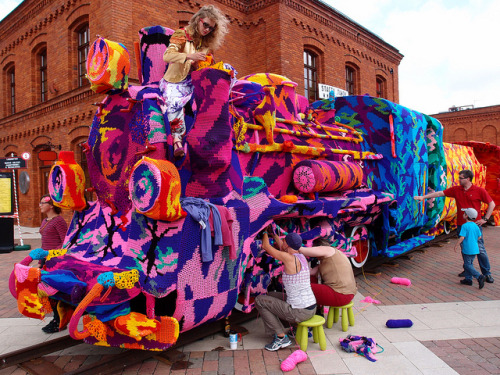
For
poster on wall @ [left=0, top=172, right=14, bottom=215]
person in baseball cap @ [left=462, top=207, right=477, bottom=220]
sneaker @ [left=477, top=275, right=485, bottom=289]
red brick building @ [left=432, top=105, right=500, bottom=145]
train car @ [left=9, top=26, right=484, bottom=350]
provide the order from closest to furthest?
1. train car @ [left=9, top=26, right=484, bottom=350]
2. sneaker @ [left=477, top=275, right=485, bottom=289]
3. person in baseball cap @ [left=462, top=207, right=477, bottom=220]
4. poster on wall @ [left=0, top=172, right=14, bottom=215]
5. red brick building @ [left=432, top=105, right=500, bottom=145]

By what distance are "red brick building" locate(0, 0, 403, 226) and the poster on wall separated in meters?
1.83

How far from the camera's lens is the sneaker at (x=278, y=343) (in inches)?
151

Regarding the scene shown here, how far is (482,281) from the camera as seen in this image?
592 centimetres

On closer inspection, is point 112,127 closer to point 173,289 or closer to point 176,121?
point 176,121

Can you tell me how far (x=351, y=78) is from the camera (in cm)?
1825

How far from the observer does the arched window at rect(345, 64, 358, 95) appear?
1795cm

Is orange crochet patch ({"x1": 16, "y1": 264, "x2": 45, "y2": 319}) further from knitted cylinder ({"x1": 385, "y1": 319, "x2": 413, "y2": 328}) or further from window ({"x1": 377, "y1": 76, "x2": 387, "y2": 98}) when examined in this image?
window ({"x1": 377, "y1": 76, "x2": 387, "y2": 98})

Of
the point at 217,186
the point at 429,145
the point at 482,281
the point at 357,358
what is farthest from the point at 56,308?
the point at 429,145

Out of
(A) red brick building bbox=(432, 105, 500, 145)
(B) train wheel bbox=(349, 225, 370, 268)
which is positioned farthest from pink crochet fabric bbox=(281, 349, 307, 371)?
(A) red brick building bbox=(432, 105, 500, 145)

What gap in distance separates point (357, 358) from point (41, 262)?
2996 millimetres

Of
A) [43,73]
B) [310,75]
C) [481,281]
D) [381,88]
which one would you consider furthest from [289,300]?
[381,88]

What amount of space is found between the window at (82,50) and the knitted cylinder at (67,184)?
8.73 metres

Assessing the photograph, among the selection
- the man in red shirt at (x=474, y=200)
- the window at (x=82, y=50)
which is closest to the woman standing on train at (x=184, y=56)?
the man in red shirt at (x=474, y=200)

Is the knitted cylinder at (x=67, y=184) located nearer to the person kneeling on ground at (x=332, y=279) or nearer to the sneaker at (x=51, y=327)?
the sneaker at (x=51, y=327)
